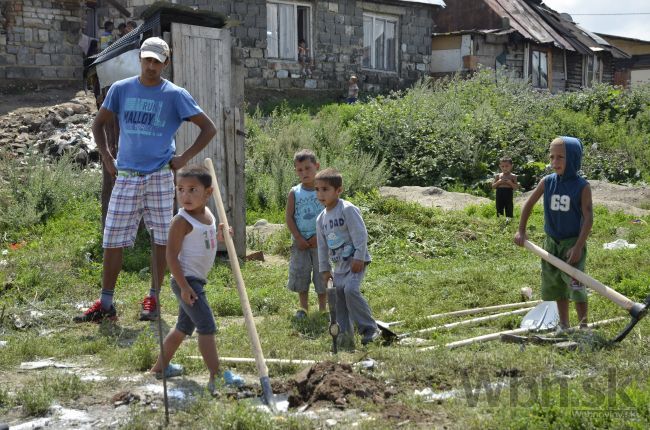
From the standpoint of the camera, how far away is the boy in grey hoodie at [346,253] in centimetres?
613

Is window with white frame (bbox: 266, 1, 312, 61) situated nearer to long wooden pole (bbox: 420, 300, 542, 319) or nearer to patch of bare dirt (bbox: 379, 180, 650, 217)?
patch of bare dirt (bbox: 379, 180, 650, 217)

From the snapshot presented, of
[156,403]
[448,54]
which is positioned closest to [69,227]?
[156,403]

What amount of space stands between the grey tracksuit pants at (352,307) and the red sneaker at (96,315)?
195cm

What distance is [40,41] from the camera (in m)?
20.2

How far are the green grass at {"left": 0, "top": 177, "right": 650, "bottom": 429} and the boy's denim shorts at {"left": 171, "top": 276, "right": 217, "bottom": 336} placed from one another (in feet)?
1.32

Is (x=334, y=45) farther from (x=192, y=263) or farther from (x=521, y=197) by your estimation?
(x=192, y=263)

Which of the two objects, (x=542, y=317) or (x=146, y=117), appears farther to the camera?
(x=146, y=117)

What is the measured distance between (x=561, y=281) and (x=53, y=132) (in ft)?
40.5

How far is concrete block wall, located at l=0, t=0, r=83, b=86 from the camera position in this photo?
1967 cm

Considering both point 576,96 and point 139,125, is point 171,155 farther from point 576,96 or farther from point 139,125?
point 576,96

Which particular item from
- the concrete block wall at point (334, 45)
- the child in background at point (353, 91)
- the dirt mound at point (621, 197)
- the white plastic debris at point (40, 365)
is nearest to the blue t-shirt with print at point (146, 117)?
the white plastic debris at point (40, 365)

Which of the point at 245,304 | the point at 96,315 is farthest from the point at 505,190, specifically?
the point at 245,304

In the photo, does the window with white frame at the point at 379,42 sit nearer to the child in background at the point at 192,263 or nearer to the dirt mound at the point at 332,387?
the child in background at the point at 192,263

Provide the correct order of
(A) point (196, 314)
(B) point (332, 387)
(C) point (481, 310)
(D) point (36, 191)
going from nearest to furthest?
A: (B) point (332, 387) → (A) point (196, 314) → (C) point (481, 310) → (D) point (36, 191)
